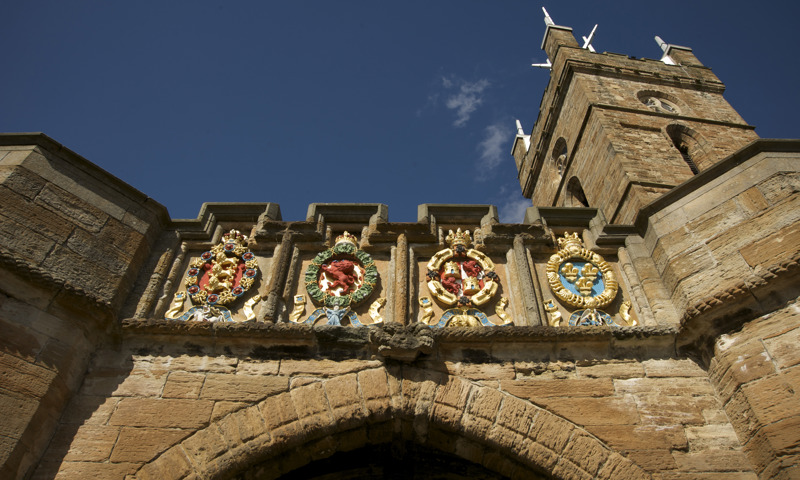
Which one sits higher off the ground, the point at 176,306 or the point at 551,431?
the point at 176,306

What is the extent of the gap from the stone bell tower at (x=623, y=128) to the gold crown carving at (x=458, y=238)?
300cm

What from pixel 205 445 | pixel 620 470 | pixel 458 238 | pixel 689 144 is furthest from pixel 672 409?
pixel 689 144

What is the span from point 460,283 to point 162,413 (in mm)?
2743

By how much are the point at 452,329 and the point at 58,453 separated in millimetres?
2988

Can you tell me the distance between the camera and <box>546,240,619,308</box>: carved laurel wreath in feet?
18.4

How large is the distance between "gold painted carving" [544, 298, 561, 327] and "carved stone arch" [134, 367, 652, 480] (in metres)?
0.97

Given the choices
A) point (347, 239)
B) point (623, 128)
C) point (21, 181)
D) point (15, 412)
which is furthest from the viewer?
point (623, 128)

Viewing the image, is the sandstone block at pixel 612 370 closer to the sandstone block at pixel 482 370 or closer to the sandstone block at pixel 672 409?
the sandstone block at pixel 672 409

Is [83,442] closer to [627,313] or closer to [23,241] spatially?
[23,241]

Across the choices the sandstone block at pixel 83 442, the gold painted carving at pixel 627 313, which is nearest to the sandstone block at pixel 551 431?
the gold painted carving at pixel 627 313

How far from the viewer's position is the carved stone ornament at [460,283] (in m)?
5.43

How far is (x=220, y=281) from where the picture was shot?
Answer: 18.7 feet

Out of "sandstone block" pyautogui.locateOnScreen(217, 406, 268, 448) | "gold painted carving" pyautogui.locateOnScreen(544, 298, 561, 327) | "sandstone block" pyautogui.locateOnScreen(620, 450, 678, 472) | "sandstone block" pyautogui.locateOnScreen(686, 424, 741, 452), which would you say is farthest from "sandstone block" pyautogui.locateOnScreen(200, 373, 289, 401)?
"sandstone block" pyautogui.locateOnScreen(686, 424, 741, 452)

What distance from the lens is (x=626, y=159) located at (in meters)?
9.07
